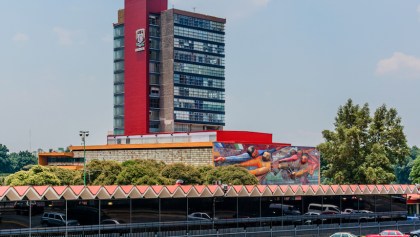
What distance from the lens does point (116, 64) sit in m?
192

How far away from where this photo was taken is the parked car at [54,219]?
5428cm

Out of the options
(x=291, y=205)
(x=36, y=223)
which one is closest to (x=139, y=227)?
(x=36, y=223)

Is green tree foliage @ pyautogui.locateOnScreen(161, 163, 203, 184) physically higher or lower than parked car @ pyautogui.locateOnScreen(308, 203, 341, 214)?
higher

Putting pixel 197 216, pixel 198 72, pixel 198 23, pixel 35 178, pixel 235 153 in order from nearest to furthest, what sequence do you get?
pixel 197 216 < pixel 35 178 < pixel 235 153 < pixel 198 72 < pixel 198 23

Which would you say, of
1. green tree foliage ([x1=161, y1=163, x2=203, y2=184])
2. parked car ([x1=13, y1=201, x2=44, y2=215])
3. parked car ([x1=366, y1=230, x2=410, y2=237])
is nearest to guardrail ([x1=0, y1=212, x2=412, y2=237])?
parked car ([x1=13, y1=201, x2=44, y2=215])

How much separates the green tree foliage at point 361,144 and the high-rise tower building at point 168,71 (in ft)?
227

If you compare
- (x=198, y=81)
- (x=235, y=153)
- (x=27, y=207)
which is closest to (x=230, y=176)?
(x=235, y=153)

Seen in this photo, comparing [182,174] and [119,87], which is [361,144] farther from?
[119,87]

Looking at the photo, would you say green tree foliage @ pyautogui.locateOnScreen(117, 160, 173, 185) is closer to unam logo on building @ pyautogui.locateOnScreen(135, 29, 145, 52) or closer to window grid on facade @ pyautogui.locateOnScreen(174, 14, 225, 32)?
unam logo on building @ pyautogui.locateOnScreen(135, 29, 145, 52)

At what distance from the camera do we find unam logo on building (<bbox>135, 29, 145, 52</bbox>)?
179 m

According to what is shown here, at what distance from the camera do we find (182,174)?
117688mm

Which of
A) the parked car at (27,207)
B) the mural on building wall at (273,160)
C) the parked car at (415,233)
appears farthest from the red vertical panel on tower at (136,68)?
the parked car at (27,207)

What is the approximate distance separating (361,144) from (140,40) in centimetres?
8454

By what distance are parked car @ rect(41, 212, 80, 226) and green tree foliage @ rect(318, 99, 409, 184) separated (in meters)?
68.3
